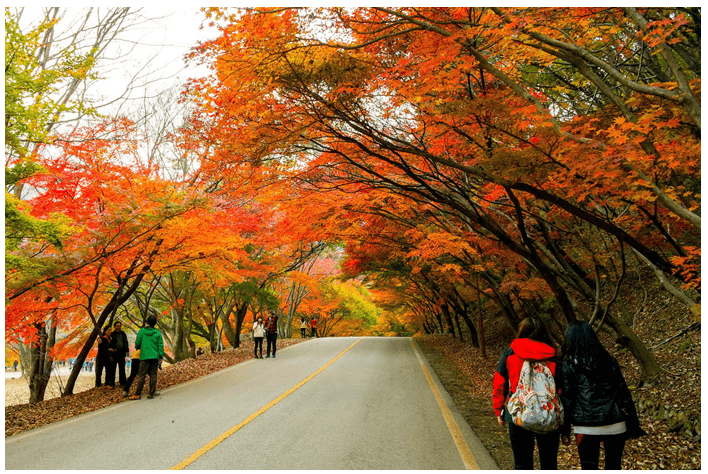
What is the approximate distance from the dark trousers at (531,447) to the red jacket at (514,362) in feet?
0.73

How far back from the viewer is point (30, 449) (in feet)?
19.0

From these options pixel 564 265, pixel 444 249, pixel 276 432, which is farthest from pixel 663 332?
Answer: pixel 276 432

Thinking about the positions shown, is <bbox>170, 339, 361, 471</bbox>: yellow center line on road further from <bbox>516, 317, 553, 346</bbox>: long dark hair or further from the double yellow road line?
<bbox>516, 317, 553, 346</bbox>: long dark hair

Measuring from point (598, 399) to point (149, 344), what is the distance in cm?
875

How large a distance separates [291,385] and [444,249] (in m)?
5.04

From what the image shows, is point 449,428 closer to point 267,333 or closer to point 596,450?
point 596,450

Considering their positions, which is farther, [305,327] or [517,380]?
[305,327]

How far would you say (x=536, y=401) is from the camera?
340 centimetres

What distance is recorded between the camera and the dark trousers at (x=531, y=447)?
3.44 m

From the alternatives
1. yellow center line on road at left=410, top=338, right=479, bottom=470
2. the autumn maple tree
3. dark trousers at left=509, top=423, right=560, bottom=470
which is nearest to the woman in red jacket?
dark trousers at left=509, top=423, right=560, bottom=470

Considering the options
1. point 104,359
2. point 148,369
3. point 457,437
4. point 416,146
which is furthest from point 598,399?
point 104,359

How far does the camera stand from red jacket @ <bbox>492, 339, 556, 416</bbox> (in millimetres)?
3512

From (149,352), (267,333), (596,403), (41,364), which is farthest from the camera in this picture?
(267,333)

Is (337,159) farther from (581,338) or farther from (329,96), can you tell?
(581,338)
